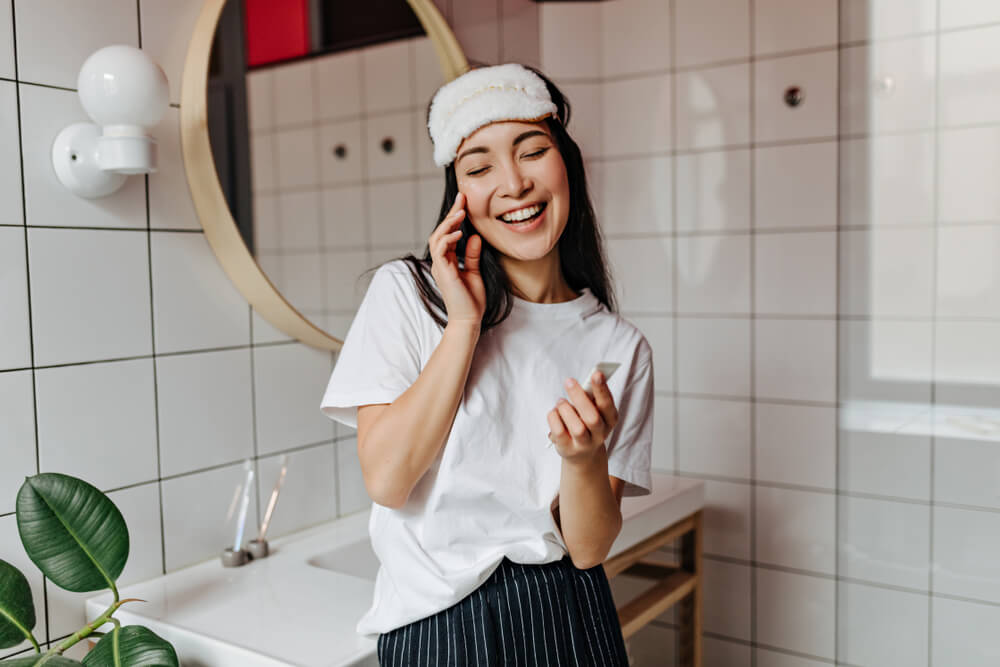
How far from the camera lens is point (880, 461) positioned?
1.36 metres

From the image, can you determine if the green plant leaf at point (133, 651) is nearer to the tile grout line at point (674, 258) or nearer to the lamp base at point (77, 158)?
the lamp base at point (77, 158)

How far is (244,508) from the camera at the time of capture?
1325 millimetres

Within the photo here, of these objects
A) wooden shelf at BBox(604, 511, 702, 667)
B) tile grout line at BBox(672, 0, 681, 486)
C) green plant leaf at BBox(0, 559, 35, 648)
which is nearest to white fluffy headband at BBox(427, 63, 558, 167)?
green plant leaf at BBox(0, 559, 35, 648)

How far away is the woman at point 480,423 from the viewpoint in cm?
92

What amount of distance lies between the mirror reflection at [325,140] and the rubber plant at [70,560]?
1.65 ft

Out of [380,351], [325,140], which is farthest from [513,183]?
[325,140]

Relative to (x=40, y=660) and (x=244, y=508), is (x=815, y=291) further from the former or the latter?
(x=40, y=660)

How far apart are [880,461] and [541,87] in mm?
848

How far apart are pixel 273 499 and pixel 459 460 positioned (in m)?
0.54

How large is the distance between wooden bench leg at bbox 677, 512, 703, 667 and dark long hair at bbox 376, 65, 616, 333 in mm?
772

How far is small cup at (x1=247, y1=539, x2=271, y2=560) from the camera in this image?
1.32 meters

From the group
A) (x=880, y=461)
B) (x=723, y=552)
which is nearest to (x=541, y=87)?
(x=880, y=461)

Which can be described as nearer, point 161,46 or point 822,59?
point 161,46

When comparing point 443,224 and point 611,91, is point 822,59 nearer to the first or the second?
point 611,91
